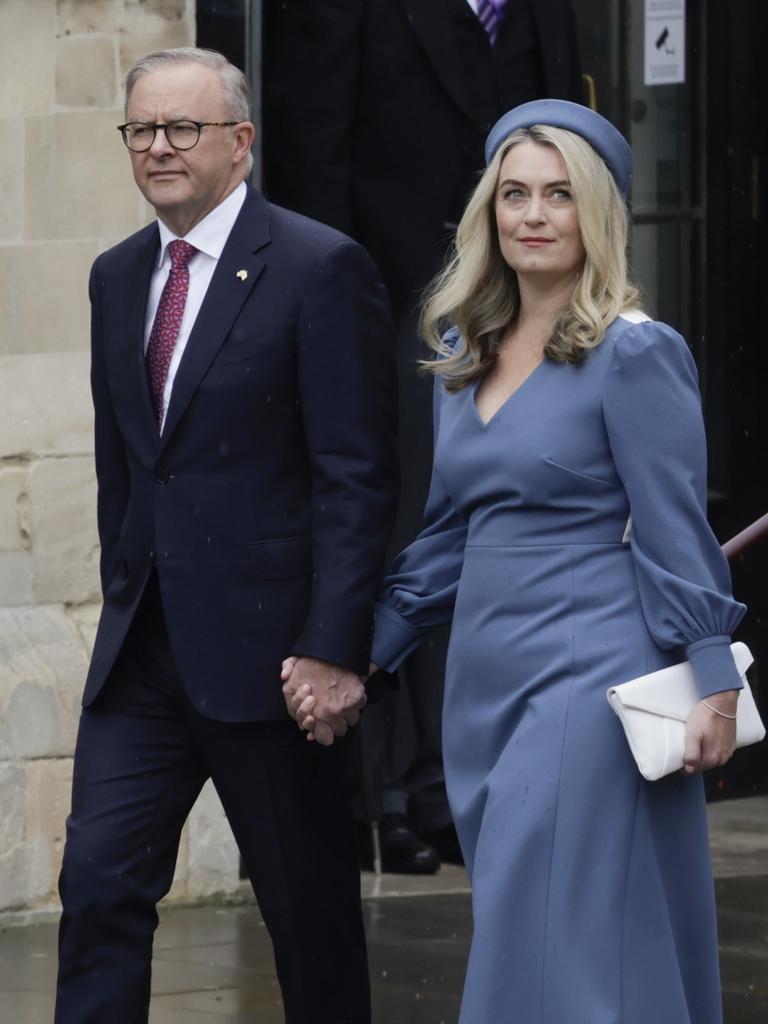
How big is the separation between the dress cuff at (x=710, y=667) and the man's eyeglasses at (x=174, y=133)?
1363 millimetres

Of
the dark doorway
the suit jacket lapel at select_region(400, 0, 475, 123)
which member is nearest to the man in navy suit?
the suit jacket lapel at select_region(400, 0, 475, 123)

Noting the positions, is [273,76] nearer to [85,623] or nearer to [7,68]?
[7,68]

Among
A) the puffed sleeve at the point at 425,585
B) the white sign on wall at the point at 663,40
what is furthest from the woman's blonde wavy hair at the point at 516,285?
the white sign on wall at the point at 663,40

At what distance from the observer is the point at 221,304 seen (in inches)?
193

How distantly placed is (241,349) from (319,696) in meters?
0.66

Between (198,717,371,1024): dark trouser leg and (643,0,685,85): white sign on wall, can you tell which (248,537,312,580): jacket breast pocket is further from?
(643,0,685,85): white sign on wall

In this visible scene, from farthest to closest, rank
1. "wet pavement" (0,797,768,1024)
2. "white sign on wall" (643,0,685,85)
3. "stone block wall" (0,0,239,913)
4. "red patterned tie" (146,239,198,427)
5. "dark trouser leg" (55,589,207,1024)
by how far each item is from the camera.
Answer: "white sign on wall" (643,0,685,85)
"stone block wall" (0,0,239,913)
"wet pavement" (0,797,768,1024)
"red patterned tie" (146,239,198,427)
"dark trouser leg" (55,589,207,1024)

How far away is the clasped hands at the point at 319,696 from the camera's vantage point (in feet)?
15.8

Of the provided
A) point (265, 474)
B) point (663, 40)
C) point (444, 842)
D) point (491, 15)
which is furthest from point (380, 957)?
point (663, 40)

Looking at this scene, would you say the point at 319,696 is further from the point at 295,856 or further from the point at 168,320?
the point at 168,320

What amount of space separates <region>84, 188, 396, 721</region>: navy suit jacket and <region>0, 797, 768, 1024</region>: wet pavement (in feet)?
4.35

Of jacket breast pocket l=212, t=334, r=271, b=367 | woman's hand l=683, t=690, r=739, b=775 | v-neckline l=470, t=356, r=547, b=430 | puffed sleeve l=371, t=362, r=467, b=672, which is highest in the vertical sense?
jacket breast pocket l=212, t=334, r=271, b=367

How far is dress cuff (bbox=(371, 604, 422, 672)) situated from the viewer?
4.93 meters

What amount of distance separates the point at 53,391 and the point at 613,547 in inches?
115
